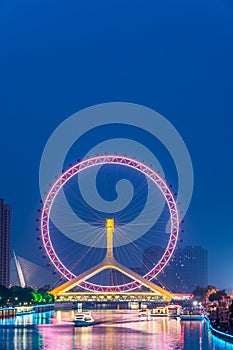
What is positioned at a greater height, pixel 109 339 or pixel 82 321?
pixel 82 321

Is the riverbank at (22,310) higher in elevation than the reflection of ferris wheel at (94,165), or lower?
→ lower

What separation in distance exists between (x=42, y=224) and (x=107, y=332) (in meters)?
12.2

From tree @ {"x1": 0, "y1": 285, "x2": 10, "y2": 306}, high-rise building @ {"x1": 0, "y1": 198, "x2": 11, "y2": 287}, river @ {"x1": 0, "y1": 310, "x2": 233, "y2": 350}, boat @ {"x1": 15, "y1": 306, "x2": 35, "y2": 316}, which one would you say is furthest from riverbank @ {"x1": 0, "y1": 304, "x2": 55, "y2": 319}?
river @ {"x1": 0, "y1": 310, "x2": 233, "y2": 350}

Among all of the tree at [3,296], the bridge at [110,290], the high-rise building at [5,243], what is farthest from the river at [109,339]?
the high-rise building at [5,243]

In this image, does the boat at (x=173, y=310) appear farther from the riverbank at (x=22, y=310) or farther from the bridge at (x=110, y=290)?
the riverbank at (x=22, y=310)

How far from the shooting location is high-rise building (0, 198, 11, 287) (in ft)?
309

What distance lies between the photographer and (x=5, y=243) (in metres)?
96.4

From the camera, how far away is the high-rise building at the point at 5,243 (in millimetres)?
94250

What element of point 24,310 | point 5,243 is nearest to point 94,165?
point 24,310

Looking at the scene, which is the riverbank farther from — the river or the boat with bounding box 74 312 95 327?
the river

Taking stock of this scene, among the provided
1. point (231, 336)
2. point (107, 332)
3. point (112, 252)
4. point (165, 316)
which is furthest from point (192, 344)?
point (165, 316)

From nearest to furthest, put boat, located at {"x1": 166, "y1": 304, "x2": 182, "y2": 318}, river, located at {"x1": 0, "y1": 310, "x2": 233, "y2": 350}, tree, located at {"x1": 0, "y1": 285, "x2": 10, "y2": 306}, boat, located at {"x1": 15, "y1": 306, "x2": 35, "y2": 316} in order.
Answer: river, located at {"x1": 0, "y1": 310, "x2": 233, "y2": 350}
boat, located at {"x1": 166, "y1": 304, "x2": 182, "y2": 318}
tree, located at {"x1": 0, "y1": 285, "x2": 10, "y2": 306}
boat, located at {"x1": 15, "y1": 306, "x2": 35, "y2": 316}

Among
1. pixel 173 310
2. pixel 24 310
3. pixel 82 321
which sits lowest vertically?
pixel 82 321

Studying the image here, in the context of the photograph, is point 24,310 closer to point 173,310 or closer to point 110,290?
point 110,290
